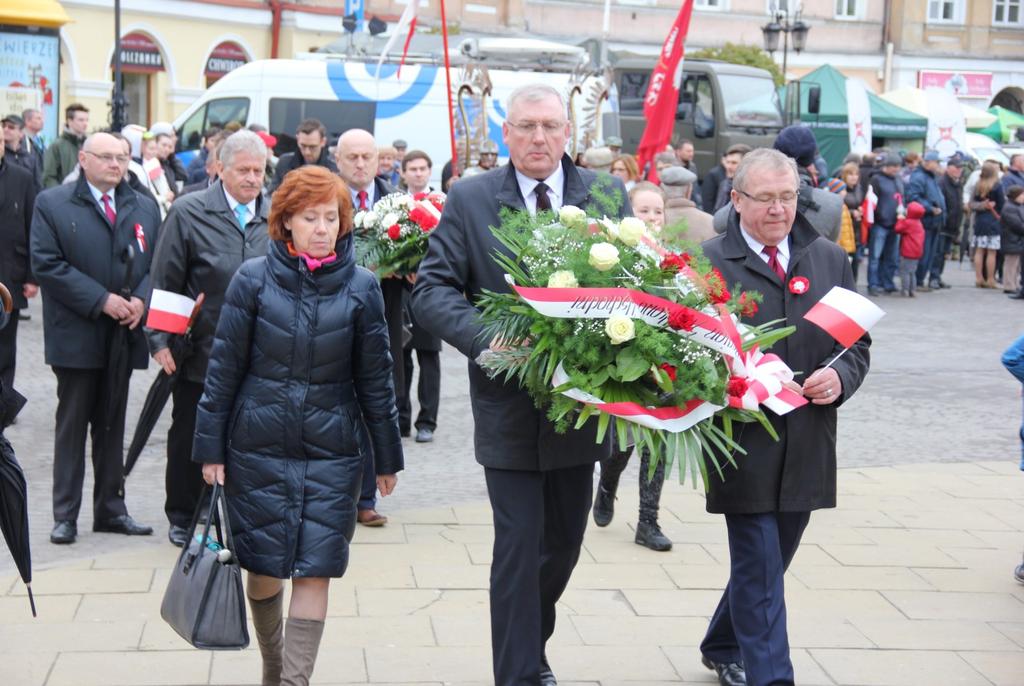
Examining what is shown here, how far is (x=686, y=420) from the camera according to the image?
4.42 m

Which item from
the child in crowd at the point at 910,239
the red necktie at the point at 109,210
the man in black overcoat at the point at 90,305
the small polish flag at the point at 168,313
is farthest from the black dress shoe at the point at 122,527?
the child in crowd at the point at 910,239

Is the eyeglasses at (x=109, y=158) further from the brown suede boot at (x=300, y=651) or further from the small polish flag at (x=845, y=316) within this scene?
the small polish flag at (x=845, y=316)

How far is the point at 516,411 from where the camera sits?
4.86m

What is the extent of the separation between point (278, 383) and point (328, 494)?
1.32ft

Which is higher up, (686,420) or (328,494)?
(686,420)

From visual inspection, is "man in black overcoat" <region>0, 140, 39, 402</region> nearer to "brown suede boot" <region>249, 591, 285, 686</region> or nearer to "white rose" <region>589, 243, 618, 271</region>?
"brown suede boot" <region>249, 591, 285, 686</region>

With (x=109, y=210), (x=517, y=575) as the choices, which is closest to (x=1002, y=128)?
(x=109, y=210)

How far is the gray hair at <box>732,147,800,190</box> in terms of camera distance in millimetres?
5004

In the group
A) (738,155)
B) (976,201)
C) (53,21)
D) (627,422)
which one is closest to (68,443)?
(627,422)

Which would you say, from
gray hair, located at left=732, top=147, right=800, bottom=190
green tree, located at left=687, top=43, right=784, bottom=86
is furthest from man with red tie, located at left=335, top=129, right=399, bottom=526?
green tree, located at left=687, top=43, right=784, bottom=86

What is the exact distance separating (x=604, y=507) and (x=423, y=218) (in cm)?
206

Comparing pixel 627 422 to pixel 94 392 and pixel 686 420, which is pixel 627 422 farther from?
pixel 94 392

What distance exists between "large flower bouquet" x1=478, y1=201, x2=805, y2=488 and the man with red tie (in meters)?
3.21

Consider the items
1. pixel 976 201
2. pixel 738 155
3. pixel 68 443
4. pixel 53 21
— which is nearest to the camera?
pixel 68 443
